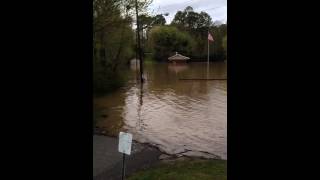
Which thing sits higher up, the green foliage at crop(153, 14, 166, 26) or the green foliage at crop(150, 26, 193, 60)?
the green foliage at crop(153, 14, 166, 26)

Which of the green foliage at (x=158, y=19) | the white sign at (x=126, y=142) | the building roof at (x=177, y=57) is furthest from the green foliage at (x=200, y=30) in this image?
the white sign at (x=126, y=142)

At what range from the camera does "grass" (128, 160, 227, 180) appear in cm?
971

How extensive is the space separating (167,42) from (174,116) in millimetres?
46334

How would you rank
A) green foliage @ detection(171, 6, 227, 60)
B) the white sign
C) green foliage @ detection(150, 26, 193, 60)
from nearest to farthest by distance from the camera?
the white sign, green foliage @ detection(150, 26, 193, 60), green foliage @ detection(171, 6, 227, 60)

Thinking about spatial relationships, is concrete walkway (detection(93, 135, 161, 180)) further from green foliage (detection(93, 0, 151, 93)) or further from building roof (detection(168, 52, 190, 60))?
building roof (detection(168, 52, 190, 60))

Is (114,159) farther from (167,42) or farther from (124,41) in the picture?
(167,42)

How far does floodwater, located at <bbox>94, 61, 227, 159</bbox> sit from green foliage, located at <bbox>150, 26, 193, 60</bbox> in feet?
97.5

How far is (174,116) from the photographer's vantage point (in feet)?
74.5

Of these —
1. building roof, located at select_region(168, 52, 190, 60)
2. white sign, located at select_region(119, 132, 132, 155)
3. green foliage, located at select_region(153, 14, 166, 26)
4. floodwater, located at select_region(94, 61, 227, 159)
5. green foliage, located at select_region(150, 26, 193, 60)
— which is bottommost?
floodwater, located at select_region(94, 61, 227, 159)

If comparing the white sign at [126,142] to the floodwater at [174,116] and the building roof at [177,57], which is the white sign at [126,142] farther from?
the building roof at [177,57]

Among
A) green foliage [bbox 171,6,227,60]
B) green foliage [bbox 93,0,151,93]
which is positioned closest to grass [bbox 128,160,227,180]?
green foliage [bbox 93,0,151,93]

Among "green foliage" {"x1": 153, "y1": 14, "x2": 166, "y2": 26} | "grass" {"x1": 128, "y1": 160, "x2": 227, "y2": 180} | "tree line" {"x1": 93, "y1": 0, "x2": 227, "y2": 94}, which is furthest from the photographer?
"green foliage" {"x1": 153, "y1": 14, "x2": 166, "y2": 26}

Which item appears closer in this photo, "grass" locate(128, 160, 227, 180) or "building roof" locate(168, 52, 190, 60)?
"grass" locate(128, 160, 227, 180)

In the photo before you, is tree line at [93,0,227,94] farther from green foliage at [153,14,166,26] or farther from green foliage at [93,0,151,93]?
green foliage at [153,14,166,26]
